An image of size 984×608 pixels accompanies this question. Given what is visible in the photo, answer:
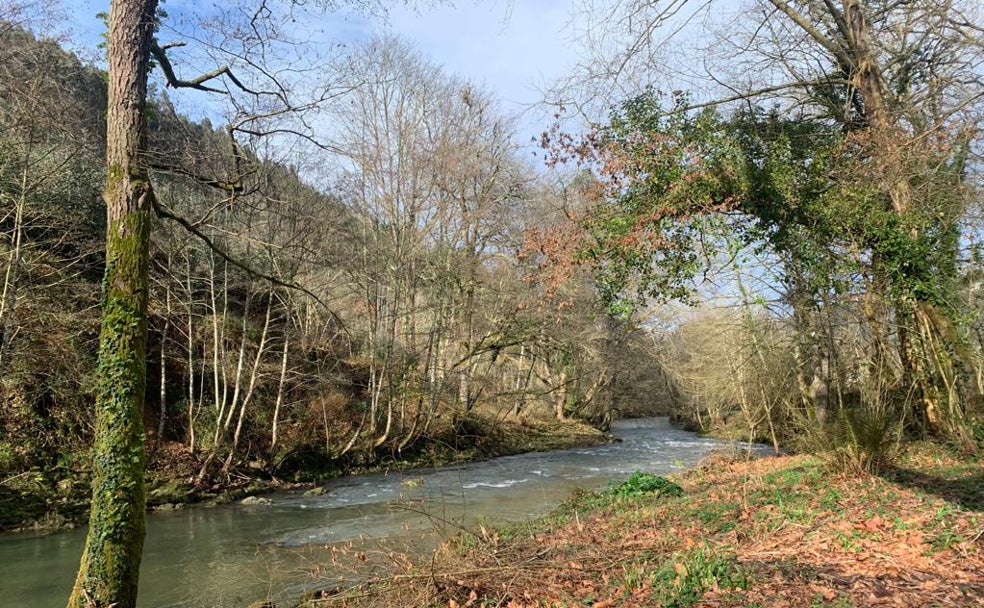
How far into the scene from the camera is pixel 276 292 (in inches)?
651

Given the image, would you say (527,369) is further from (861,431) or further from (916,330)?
(861,431)

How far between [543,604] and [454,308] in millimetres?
17156

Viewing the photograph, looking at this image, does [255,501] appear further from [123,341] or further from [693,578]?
[693,578]

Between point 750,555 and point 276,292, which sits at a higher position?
point 276,292

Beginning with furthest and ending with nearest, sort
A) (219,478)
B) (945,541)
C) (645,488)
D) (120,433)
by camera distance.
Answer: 1. (219,478)
2. (645,488)
3. (120,433)
4. (945,541)

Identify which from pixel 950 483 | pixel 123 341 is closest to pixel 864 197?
pixel 950 483

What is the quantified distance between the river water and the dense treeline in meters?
2.67

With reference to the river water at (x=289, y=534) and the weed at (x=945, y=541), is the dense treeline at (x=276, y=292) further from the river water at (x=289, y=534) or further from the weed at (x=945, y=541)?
the weed at (x=945, y=541)

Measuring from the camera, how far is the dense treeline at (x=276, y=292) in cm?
1101

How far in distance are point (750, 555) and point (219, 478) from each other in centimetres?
1280

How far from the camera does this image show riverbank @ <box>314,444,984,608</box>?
4152 mm

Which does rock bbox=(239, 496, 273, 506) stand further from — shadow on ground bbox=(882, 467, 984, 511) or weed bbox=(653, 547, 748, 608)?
shadow on ground bbox=(882, 467, 984, 511)

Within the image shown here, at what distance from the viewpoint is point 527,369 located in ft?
94.6

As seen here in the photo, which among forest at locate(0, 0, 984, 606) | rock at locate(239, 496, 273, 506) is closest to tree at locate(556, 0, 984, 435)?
forest at locate(0, 0, 984, 606)
